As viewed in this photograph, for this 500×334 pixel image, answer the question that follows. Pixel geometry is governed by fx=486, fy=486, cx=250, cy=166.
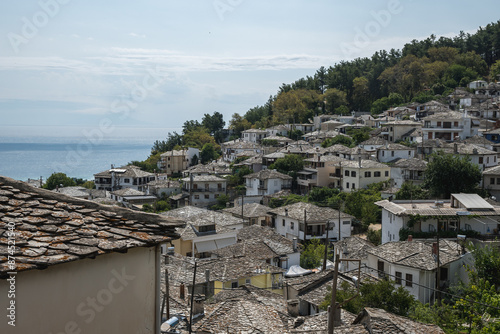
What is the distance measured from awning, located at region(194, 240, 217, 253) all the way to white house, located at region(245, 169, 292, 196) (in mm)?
19353

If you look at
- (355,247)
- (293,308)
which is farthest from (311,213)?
(293,308)

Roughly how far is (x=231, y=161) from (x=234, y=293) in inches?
1924

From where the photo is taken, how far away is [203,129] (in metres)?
91.2

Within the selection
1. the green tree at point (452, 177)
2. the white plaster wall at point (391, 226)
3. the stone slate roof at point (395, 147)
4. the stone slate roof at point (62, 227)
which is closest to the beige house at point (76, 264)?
the stone slate roof at point (62, 227)

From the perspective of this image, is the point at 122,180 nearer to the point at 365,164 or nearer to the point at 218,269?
the point at 365,164

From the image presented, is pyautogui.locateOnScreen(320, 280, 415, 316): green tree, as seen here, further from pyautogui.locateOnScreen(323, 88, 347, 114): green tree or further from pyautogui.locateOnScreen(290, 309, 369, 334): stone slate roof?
pyautogui.locateOnScreen(323, 88, 347, 114): green tree

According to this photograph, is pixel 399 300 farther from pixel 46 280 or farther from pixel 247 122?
pixel 247 122

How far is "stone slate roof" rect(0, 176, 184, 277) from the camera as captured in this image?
3281mm

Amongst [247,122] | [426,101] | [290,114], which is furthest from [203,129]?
[426,101]

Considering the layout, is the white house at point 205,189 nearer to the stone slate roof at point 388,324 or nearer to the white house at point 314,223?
the white house at point 314,223

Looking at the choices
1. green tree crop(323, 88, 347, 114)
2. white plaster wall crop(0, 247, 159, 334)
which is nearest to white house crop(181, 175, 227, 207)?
green tree crop(323, 88, 347, 114)

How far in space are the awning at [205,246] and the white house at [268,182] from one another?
19353mm

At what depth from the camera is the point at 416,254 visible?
74.9 feet

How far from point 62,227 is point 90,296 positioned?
580mm
